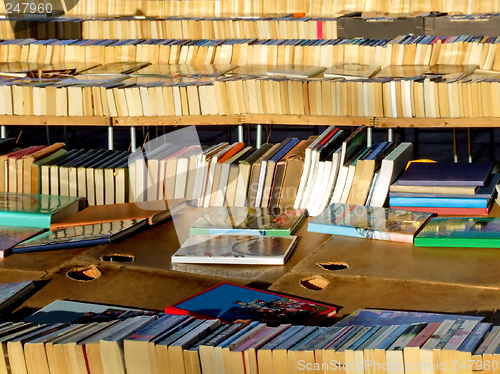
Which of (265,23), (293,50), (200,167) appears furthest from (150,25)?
(200,167)

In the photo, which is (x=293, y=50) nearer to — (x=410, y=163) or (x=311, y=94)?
(x=311, y=94)

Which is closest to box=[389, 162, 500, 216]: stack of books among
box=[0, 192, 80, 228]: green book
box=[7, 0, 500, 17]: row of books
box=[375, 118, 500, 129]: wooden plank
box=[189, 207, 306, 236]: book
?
box=[189, 207, 306, 236]: book

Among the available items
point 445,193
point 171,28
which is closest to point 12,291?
point 445,193

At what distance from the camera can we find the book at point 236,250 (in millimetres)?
2287

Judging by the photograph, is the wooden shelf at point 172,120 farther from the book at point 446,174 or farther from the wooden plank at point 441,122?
the book at point 446,174

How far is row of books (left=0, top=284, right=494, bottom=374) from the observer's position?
146cm

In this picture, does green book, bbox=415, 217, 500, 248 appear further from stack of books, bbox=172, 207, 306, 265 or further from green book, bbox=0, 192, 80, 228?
green book, bbox=0, 192, 80, 228

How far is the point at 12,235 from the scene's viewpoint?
258cm

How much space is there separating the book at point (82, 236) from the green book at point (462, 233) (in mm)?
1067

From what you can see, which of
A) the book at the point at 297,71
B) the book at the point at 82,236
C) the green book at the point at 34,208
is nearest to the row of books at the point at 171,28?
the book at the point at 297,71

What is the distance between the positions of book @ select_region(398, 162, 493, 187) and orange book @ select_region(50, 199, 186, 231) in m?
0.93

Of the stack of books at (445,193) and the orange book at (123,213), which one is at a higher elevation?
the stack of books at (445,193)

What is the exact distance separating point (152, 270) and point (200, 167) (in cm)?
69

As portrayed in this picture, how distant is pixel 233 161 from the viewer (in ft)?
9.31
